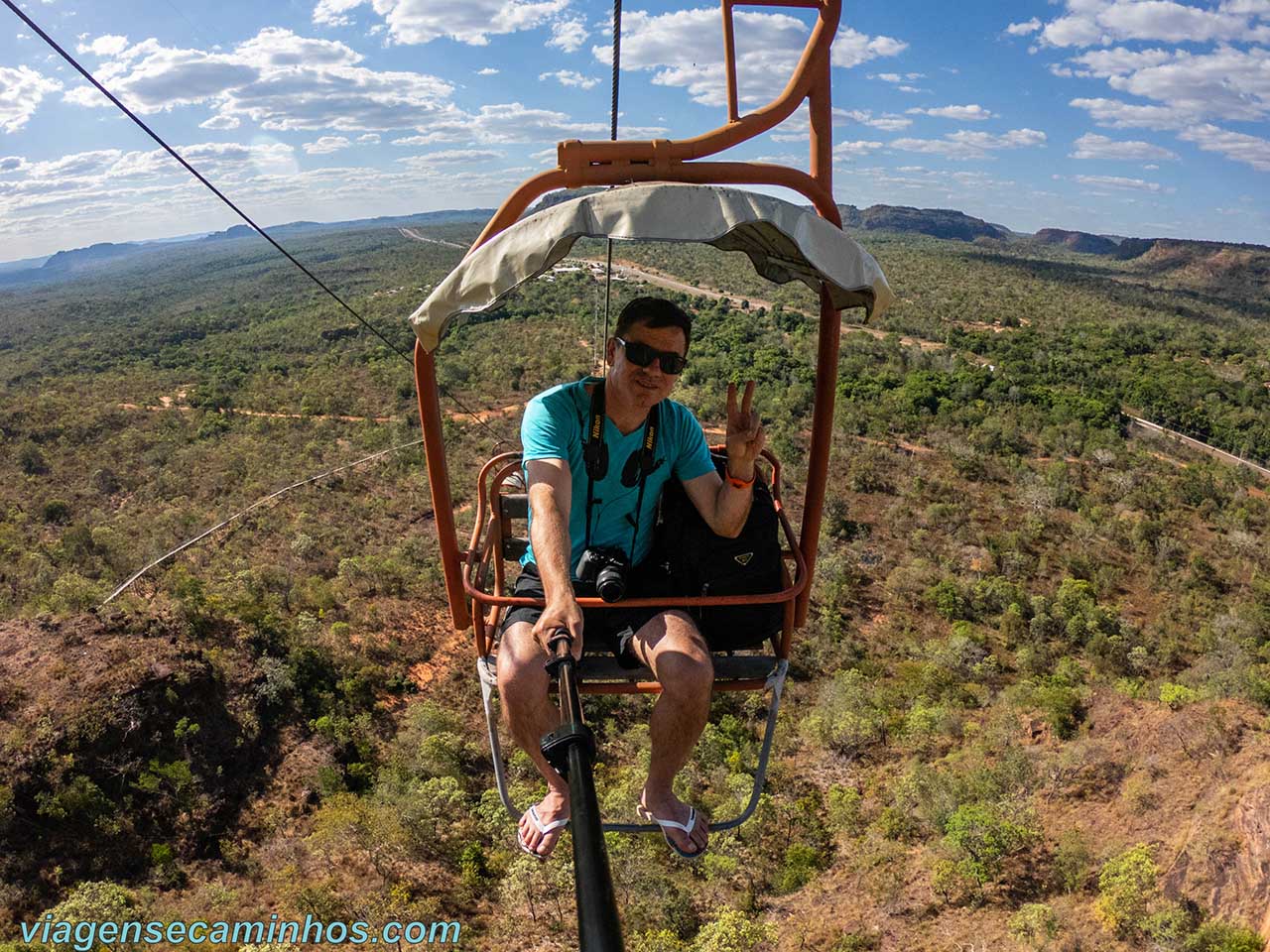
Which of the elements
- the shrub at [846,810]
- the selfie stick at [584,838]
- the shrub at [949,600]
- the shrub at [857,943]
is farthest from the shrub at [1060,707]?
the selfie stick at [584,838]

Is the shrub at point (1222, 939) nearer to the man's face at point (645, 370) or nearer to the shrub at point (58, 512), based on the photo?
the man's face at point (645, 370)

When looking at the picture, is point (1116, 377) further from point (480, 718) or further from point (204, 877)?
point (204, 877)

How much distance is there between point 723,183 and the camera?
3240 millimetres

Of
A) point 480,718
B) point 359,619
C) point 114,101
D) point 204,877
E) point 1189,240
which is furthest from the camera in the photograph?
point 1189,240

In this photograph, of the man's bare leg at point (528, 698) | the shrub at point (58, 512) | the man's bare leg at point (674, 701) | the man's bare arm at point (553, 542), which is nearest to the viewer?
the man's bare arm at point (553, 542)

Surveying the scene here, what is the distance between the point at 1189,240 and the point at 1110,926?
156343mm

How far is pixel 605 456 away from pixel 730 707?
10.9 m

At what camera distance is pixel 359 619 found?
48.3 feet

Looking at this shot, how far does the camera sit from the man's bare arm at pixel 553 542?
2674 millimetres

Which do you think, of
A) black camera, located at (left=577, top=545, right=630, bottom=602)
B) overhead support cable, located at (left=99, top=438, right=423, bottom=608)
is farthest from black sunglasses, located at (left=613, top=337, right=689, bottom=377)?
overhead support cable, located at (left=99, top=438, right=423, bottom=608)

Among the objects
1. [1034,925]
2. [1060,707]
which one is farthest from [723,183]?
[1060,707]

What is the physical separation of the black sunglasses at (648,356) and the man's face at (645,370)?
0.6 inches

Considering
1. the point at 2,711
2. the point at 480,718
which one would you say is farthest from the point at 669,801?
the point at 2,711

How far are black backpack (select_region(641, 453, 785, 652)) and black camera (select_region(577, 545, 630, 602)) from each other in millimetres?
269
